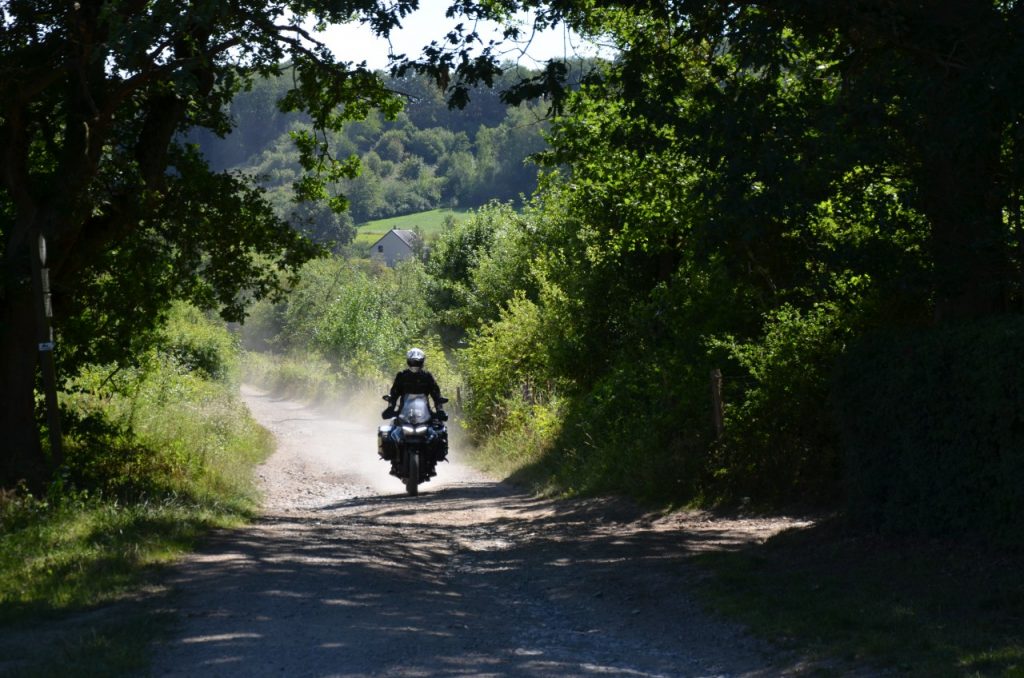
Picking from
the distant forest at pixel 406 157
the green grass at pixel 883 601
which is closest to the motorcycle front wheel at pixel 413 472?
the green grass at pixel 883 601

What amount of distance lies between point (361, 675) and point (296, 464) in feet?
72.9

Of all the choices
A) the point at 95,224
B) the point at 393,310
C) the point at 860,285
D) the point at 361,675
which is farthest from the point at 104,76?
the point at 393,310

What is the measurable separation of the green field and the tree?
119356mm

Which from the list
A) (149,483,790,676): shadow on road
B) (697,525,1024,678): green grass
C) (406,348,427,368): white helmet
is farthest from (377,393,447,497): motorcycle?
(697,525,1024,678): green grass

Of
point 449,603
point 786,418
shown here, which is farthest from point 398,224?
point 449,603

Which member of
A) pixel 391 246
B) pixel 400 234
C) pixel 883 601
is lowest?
pixel 883 601

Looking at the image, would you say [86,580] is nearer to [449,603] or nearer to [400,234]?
[449,603]

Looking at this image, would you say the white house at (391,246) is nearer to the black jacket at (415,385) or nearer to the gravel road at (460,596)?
the black jacket at (415,385)

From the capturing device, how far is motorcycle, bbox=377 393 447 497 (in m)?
19.0

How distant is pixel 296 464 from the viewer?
2864cm

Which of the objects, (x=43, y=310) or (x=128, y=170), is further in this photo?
(x=128, y=170)

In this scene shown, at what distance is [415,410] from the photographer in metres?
19.0

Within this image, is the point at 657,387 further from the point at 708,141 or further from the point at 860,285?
the point at 708,141

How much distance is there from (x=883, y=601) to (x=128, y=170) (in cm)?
1192
